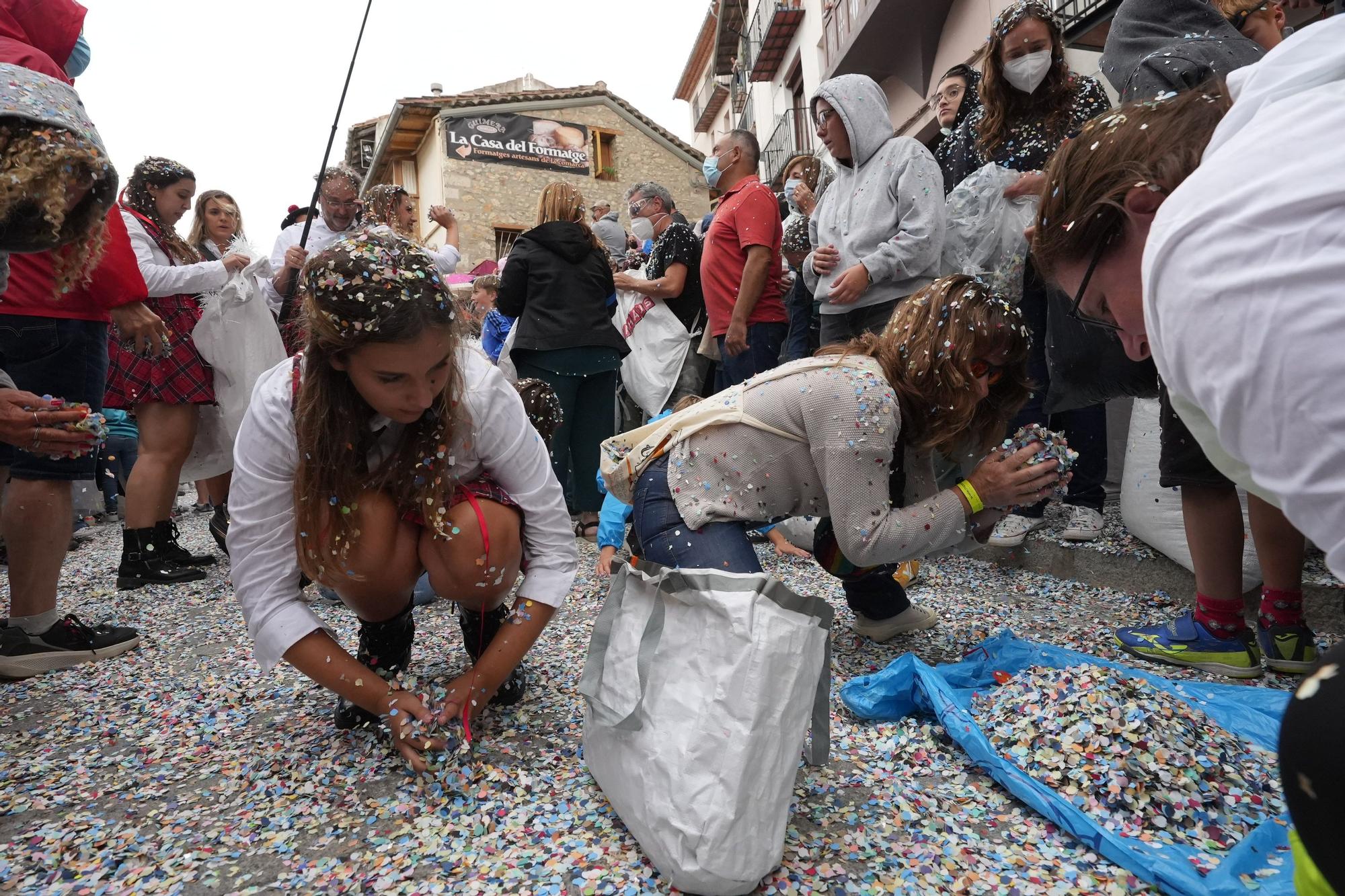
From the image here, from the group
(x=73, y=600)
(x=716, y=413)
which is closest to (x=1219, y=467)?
(x=716, y=413)

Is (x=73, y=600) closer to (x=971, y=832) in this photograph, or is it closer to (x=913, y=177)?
(x=971, y=832)

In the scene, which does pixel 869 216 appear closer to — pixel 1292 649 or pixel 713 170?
pixel 713 170

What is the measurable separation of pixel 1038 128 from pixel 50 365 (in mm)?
3288

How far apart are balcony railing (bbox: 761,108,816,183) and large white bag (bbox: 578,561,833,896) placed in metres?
12.1

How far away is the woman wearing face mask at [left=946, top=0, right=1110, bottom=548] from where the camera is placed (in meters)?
2.81

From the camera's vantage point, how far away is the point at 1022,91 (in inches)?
115

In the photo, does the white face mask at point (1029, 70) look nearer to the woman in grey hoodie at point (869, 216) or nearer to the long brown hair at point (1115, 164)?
the woman in grey hoodie at point (869, 216)

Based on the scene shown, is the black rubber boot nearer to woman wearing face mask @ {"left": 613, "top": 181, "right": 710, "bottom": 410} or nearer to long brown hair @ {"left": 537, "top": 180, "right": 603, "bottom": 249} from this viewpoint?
long brown hair @ {"left": 537, "top": 180, "right": 603, "bottom": 249}

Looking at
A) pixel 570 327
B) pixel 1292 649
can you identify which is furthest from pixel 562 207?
pixel 1292 649

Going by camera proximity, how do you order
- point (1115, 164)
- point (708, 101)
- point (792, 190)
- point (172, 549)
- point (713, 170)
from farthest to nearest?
point (708, 101), point (792, 190), point (713, 170), point (172, 549), point (1115, 164)

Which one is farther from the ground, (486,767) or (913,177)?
(913,177)

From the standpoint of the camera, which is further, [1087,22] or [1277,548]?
[1087,22]

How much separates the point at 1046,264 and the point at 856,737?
1009 millimetres

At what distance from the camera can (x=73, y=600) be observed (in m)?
3.03
